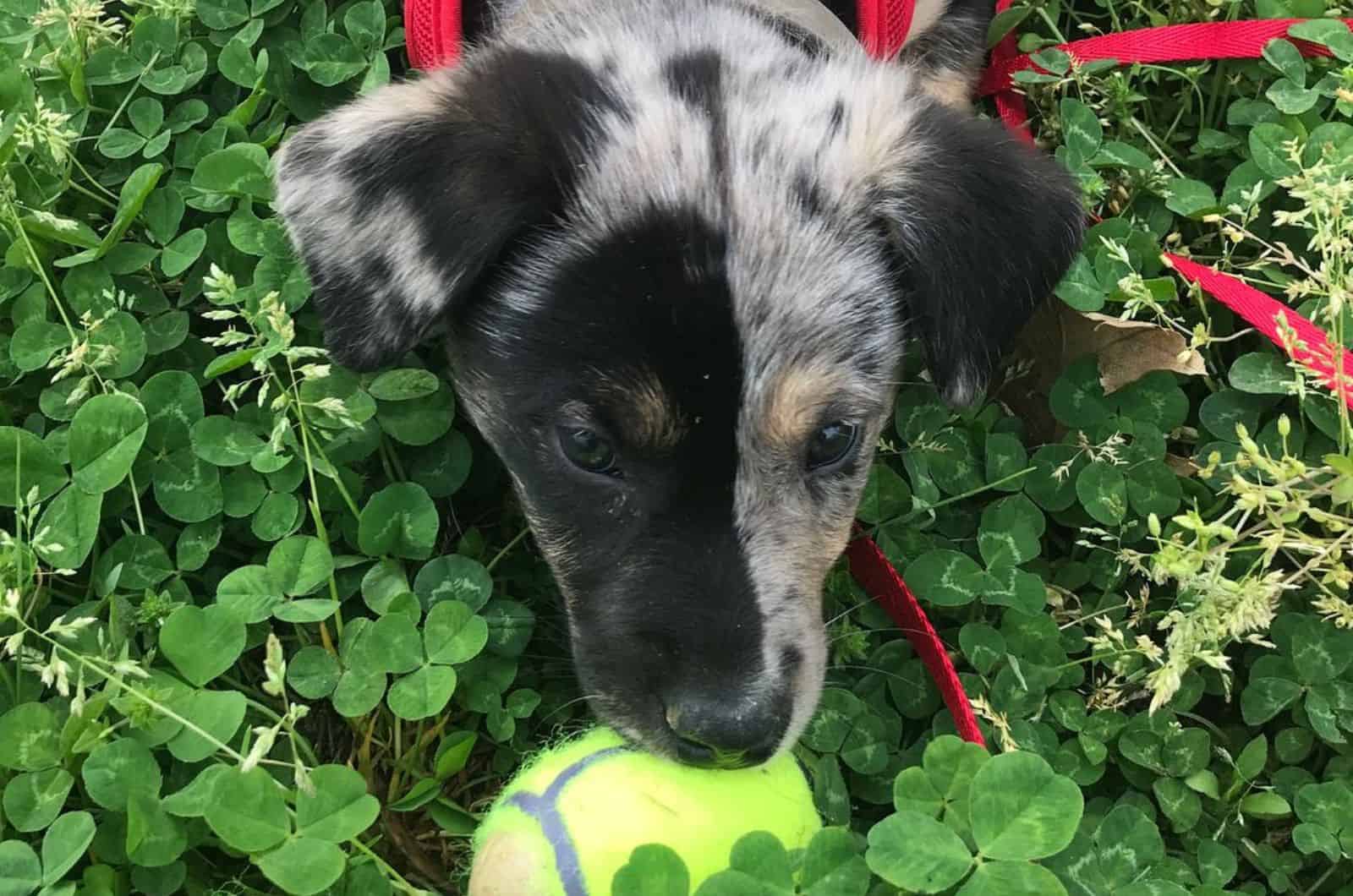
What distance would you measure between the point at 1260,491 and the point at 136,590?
82.5 inches

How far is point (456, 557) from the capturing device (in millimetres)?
2592

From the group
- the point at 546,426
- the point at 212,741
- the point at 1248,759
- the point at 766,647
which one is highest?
the point at 546,426

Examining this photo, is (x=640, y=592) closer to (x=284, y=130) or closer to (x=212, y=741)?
(x=212, y=741)

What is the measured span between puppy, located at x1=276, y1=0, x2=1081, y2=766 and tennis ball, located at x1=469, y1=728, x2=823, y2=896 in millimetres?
55

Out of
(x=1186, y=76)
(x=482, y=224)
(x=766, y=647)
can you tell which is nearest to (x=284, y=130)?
(x=482, y=224)

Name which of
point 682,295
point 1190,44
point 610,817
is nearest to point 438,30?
point 682,295

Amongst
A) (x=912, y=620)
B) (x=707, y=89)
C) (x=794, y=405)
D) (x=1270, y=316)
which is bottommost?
(x=912, y=620)

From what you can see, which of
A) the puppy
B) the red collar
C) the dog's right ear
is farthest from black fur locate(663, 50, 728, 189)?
the red collar

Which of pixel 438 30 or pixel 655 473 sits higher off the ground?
pixel 438 30

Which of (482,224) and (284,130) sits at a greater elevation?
(482,224)

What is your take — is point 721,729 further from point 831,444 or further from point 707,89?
point 707,89

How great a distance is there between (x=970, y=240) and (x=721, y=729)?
100 cm

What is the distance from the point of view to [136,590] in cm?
255

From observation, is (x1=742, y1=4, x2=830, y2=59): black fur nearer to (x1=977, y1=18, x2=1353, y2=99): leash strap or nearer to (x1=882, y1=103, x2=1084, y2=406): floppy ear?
(x1=882, y1=103, x2=1084, y2=406): floppy ear
